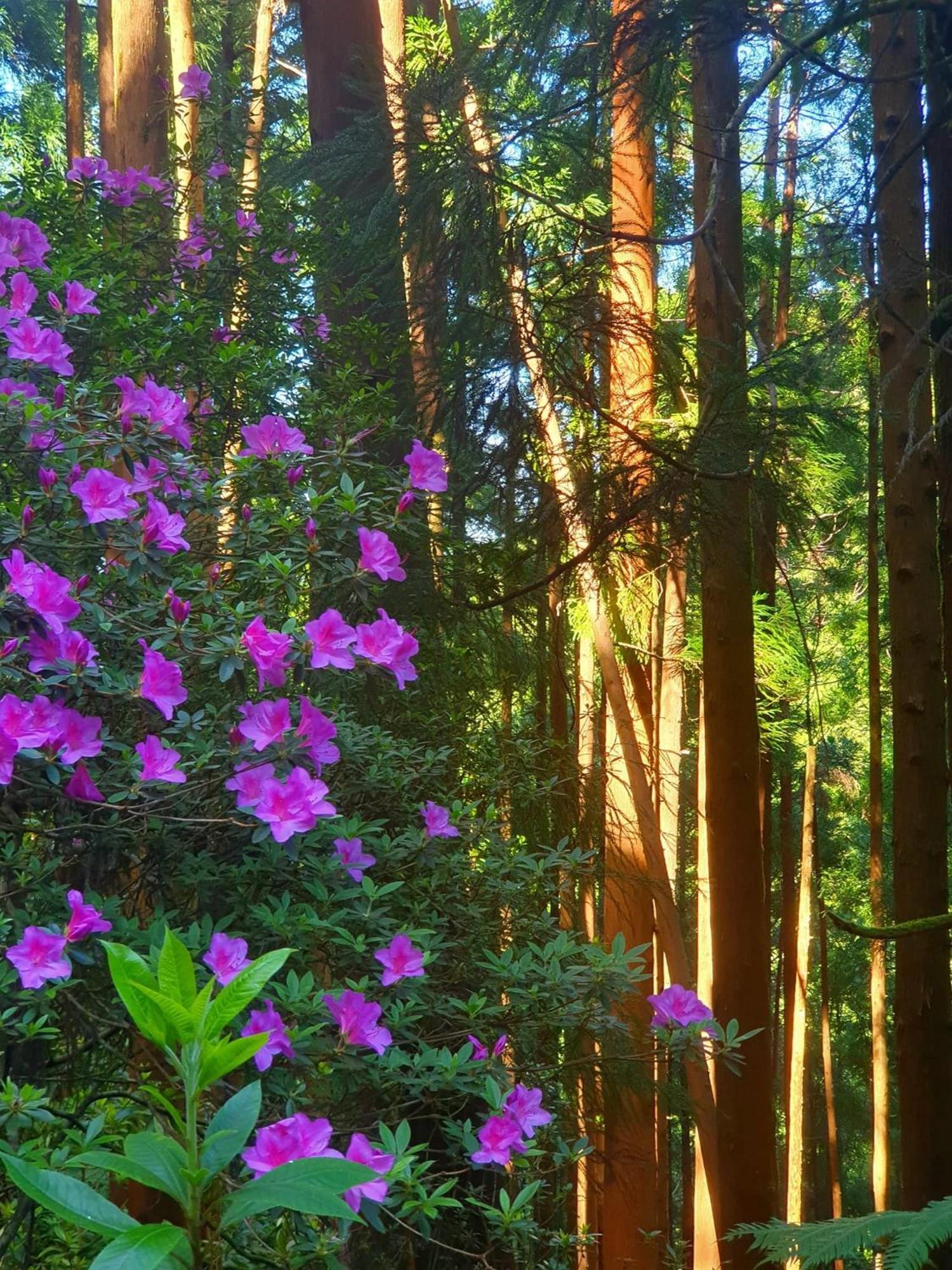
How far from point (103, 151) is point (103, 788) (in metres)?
5.62

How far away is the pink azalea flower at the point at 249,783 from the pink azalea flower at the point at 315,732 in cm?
7

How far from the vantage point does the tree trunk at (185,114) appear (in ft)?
11.9

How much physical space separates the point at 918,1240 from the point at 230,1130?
0.95m

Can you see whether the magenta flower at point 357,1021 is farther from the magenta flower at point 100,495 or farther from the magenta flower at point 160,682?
the magenta flower at point 100,495

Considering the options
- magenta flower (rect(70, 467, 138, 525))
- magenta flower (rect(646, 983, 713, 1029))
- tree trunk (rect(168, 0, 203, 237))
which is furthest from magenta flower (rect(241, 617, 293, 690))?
tree trunk (rect(168, 0, 203, 237))

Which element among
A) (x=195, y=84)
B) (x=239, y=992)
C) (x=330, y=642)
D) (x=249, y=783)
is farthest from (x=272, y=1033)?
(x=195, y=84)

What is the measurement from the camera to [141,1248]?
2.16 feet

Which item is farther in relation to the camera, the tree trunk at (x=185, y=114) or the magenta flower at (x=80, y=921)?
the tree trunk at (x=185, y=114)

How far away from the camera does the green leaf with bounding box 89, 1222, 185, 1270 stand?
637 mm

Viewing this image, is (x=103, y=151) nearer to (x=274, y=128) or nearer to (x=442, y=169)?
(x=442, y=169)

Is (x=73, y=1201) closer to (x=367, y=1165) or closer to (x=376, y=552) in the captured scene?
(x=367, y=1165)

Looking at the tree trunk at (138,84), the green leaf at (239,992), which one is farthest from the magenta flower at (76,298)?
the tree trunk at (138,84)

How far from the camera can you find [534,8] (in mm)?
3223

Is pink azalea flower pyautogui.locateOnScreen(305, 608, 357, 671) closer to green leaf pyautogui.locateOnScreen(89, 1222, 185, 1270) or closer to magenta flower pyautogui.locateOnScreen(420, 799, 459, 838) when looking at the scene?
magenta flower pyautogui.locateOnScreen(420, 799, 459, 838)
